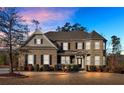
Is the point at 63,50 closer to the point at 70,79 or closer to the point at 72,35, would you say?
the point at 72,35

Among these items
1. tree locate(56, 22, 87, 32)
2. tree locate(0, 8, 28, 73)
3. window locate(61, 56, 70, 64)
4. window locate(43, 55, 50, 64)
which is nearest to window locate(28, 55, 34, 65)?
window locate(43, 55, 50, 64)

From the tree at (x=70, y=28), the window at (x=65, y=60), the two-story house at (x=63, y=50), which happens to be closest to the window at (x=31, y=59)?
the two-story house at (x=63, y=50)

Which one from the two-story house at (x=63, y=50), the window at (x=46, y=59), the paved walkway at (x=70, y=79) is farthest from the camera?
the window at (x=46, y=59)

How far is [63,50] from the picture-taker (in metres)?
51.8

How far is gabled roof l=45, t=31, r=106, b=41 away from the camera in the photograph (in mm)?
51250

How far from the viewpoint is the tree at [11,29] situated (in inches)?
2013

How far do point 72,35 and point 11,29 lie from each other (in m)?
2.36

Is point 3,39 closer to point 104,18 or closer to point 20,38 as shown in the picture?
point 20,38

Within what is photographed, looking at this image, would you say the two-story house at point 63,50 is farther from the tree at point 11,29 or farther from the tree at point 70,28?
the tree at point 11,29

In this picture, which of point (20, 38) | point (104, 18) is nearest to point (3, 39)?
point (20, 38)

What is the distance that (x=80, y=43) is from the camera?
170 ft

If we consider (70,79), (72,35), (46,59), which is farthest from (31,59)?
(72,35)

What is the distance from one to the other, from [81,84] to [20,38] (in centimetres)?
295

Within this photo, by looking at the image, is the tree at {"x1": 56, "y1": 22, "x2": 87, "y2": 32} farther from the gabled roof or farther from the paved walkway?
the paved walkway
